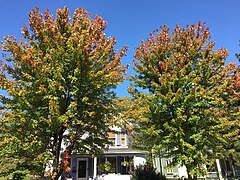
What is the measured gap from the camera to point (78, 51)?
754cm

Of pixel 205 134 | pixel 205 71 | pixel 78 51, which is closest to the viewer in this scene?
pixel 78 51

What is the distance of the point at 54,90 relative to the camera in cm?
740

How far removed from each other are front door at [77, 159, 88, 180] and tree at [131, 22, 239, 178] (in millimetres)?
10859

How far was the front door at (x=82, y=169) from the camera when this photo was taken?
65.0 feet

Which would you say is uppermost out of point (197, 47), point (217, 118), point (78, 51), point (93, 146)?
point (197, 47)

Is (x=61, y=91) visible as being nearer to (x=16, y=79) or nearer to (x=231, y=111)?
(x=16, y=79)

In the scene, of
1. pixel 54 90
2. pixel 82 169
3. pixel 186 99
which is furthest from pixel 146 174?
pixel 54 90

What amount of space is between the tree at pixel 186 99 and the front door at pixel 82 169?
428 inches

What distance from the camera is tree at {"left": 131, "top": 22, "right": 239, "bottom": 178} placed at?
1023 cm

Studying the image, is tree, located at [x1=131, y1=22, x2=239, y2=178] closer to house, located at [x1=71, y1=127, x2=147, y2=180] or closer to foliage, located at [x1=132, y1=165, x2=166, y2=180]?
foliage, located at [x1=132, y1=165, x2=166, y2=180]

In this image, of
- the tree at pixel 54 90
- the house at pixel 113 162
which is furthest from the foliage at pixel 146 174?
the tree at pixel 54 90

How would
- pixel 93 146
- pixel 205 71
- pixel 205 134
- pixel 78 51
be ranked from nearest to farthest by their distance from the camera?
pixel 78 51
pixel 93 146
pixel 205 134
pixel 205 71

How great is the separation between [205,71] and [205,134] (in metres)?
3.99

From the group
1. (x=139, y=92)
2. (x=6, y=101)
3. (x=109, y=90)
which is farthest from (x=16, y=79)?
(x=139, y=92)
